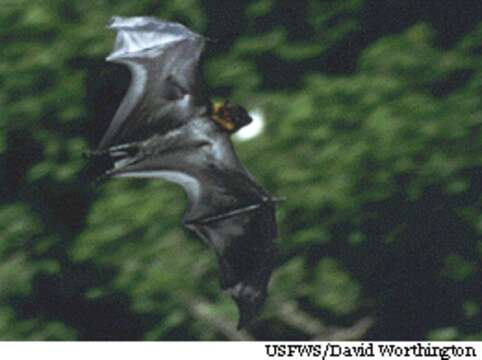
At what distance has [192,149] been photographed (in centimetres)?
590

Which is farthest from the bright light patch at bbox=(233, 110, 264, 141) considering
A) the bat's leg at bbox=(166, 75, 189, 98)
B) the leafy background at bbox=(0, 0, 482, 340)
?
the bat's leg at bbox=(166, 75, 189, 98)

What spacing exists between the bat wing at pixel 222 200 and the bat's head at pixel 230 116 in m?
0.05

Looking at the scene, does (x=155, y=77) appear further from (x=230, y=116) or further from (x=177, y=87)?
(x=230, y=116)

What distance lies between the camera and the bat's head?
5785 mm

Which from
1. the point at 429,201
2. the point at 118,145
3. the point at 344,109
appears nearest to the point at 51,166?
the point at 118,145

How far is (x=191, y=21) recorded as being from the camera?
631cm

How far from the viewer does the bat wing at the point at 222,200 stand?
5.72 m

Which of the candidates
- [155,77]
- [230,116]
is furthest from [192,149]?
[155,77]

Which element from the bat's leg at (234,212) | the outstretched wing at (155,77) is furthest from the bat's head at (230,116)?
the bat's leg at (234,212)

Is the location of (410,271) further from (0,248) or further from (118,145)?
(0,248)

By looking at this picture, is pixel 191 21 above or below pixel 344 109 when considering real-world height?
above

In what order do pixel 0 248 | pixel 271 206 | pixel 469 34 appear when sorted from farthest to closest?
pixel 469 34, pixel 0 248, pixel 271 206

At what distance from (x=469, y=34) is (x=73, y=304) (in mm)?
3097

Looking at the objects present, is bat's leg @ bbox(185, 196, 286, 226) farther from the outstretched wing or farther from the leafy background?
the outstretched wing
